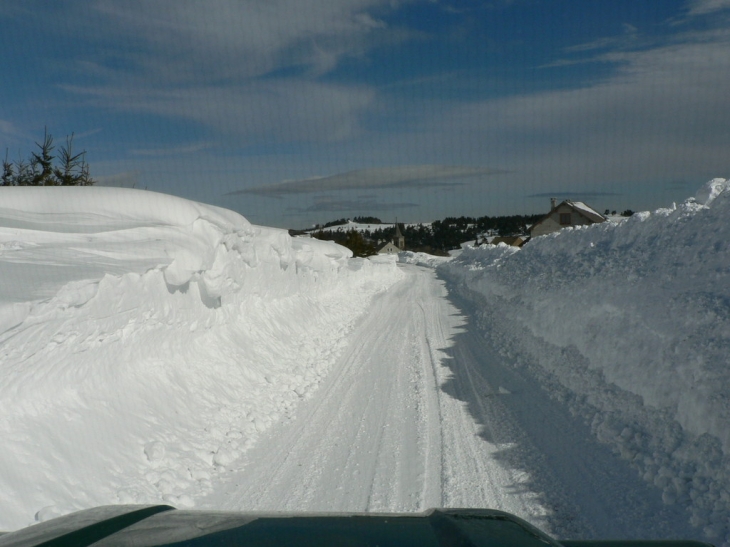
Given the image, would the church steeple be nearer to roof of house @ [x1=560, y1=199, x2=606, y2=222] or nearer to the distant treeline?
the distant treeline

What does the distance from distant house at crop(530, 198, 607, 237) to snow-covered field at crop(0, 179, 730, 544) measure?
3950 cm

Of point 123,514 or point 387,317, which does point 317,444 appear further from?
point 387,317

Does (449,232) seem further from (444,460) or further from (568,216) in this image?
(444,460)

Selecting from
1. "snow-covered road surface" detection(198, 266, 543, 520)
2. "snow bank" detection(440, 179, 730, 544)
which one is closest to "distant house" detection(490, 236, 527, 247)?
"snow bank" detection(440, 179, 730, 544)

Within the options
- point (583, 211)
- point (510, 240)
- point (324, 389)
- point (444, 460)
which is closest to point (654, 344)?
point (444, 460)

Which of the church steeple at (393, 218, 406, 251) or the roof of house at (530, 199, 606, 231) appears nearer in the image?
the roof of house at (530, 199, 606, 231)

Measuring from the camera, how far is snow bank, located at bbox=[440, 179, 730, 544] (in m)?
4.90

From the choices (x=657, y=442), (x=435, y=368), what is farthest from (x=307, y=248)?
(x=657, y=442)

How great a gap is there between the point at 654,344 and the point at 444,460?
3367 mm

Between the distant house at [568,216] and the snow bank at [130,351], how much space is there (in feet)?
143

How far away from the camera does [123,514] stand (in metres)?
2.53

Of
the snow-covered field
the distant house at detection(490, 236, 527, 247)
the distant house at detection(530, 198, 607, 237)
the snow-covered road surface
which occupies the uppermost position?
the distant house at detection(530, 198, 607, 237)

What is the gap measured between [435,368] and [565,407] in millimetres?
3033

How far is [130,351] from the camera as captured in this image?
22.1 feet
